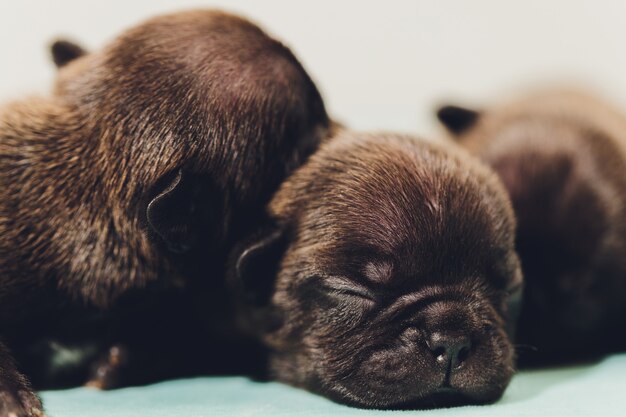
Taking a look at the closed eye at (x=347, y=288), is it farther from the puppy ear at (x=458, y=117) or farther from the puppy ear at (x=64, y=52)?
the puppy ear at (x=458, y=117)

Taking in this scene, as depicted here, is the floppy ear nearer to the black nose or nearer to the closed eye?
the closed eye

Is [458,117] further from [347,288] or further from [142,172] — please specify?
[142,172]

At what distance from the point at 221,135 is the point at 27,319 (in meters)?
0.70

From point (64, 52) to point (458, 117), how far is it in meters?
1.61

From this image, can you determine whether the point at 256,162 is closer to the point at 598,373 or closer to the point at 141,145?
the point at 141,145

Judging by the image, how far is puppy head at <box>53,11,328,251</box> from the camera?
206cm

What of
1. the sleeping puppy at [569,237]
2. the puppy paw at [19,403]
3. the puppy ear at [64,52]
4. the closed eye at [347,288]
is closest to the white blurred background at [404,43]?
the sleeping puppy at [569,237]

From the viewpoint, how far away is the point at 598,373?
7.89ft

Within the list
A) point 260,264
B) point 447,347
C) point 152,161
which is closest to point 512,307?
point 447,347

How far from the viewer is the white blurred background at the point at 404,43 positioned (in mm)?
4359

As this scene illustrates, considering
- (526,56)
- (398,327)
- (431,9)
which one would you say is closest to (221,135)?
(398,327)

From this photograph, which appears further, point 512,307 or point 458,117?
point 458,117

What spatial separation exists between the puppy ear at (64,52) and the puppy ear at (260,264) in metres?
0.93

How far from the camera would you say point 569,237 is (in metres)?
2.62
